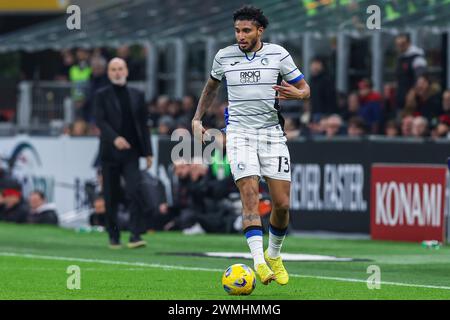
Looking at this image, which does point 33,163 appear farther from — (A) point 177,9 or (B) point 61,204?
(A) point 177,9

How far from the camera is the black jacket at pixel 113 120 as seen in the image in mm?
17969

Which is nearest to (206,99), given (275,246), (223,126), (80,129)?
(275,246)

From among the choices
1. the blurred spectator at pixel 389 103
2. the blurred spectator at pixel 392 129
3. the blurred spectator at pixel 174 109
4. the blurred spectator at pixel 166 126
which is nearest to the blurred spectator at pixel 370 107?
the blurred spectator at pixel 389 103

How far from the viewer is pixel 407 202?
64.3ft

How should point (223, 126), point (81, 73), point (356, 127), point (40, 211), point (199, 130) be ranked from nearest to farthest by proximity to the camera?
1. point (199, 130)
2. point (356, 127)
3. point (223, 126)
4. point (40, 211)
5. point (81, 73)

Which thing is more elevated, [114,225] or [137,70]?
[137,70]

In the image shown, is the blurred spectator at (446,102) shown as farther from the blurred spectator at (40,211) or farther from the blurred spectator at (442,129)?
the blurred spectator at (40,211)

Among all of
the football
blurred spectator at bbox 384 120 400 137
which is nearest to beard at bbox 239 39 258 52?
the football

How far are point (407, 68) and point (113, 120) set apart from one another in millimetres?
6516

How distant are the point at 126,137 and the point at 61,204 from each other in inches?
279

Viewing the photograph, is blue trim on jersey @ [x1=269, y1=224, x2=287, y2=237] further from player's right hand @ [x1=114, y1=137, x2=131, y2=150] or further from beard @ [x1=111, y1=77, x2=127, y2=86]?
beard @ [x1=111, y1=77, x2=127, y2=86]

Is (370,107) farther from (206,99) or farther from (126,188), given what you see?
(206,99)
